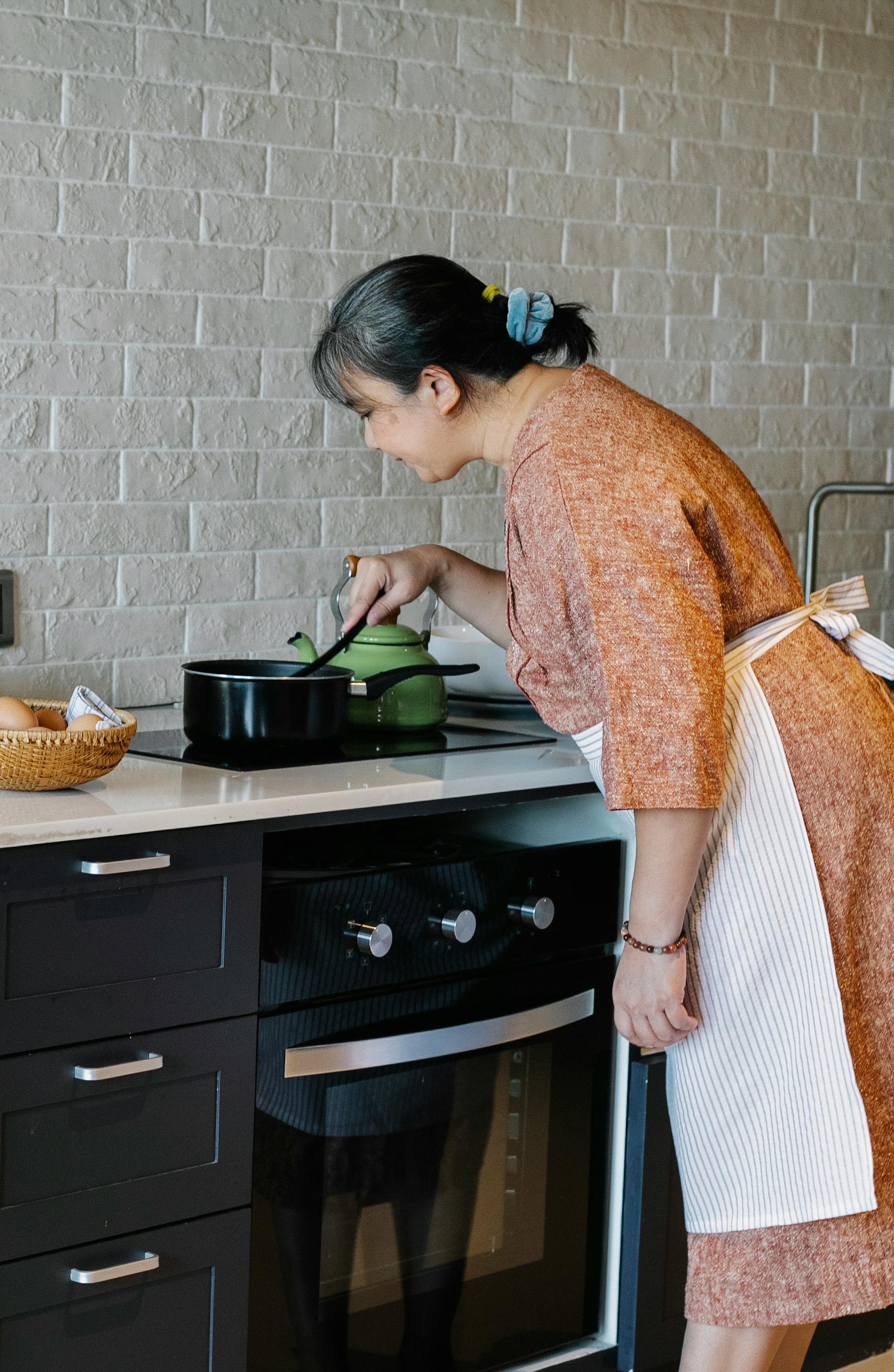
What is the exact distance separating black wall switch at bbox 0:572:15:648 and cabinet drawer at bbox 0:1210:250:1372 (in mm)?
1021

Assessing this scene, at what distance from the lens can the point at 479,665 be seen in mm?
2547

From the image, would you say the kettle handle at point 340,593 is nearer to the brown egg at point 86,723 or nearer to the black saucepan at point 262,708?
the black saucepan at point 262,708

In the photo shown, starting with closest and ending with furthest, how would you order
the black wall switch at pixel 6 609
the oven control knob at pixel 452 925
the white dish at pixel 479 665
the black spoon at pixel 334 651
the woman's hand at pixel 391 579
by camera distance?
the oven control knob at pixel 452 925, the black spoon at pixel 334 651, the woman's hand at pixel 391 579, the black wall switch at pixel 6 609, the white dish at pixel 479 665

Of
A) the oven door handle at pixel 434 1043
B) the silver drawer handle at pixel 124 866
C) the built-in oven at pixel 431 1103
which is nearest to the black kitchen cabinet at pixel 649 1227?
the built-in oven at pixel 431 1103

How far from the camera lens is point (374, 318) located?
1.73 meters

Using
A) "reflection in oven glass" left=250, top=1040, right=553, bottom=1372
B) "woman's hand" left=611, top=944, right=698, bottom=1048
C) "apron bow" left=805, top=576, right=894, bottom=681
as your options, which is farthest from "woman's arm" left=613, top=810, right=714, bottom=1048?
"reflection in oven glass" left=250, top=1040, right=553, bottom=1372

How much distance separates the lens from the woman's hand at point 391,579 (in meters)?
2.22

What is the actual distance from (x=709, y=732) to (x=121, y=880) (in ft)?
2.19

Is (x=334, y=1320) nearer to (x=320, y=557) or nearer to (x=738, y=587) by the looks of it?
(x=738, y=587)

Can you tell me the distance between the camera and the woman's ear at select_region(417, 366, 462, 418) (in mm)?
1732

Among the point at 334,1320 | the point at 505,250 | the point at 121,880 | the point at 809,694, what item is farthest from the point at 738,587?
the point at 505,250

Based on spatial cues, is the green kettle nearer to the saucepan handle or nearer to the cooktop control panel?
the saucepan handle

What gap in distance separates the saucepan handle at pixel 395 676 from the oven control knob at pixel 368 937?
37 cm

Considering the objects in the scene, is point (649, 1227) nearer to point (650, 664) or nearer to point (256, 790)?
point (256, 790)
